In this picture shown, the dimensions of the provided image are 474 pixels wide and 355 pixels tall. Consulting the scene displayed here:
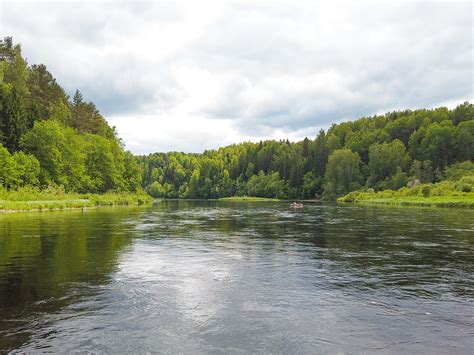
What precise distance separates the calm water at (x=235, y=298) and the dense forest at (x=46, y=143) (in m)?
53.3

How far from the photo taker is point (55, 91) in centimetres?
10400

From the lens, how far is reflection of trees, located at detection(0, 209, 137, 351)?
10.8 m

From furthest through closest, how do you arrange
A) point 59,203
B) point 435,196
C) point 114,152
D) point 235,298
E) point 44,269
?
point 114,152
point 435,196
point 59,203
point 44,269
point 235,298

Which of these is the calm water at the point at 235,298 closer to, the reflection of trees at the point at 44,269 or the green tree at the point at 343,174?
the reflection of trees at the point at 44,269

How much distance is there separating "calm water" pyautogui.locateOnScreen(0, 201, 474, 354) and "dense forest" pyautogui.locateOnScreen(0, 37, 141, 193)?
53.3 meters

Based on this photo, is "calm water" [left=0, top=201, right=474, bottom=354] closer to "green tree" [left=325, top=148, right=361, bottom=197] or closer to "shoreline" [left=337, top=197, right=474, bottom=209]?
"shoreline" [left=337, top=197, right=474, bottom=209]

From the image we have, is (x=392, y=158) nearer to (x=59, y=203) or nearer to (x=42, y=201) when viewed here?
(x=59, y=203)

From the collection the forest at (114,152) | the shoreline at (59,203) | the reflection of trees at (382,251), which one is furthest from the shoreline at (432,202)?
the shoreline at (59,203)

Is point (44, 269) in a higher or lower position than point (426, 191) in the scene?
lower

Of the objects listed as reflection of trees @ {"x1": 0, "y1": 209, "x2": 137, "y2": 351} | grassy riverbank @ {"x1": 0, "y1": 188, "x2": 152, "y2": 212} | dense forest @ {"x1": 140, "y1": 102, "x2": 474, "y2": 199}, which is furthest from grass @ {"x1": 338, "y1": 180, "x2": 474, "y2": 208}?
reflection of trees @ {"x1": 0, "y1": 209, "x2": 137, "y2": 351}

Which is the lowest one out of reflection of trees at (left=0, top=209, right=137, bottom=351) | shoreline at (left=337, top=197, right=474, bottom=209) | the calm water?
shoreline at (left=337, top=197, right=474, bottom=209)

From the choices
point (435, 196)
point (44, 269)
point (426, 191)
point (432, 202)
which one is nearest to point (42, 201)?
point (44, 269)

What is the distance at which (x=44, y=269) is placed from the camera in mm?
16375

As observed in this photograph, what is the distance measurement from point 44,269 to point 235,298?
880 centimetres
